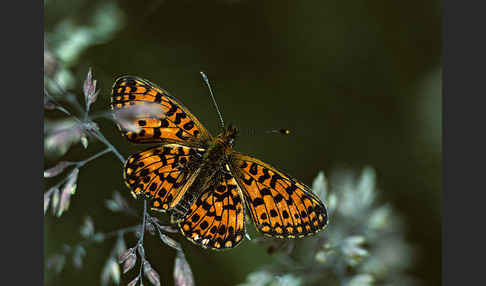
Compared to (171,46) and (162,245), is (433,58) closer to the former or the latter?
(171,46)

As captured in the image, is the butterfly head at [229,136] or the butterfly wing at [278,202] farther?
the butterfly head at [229,136]

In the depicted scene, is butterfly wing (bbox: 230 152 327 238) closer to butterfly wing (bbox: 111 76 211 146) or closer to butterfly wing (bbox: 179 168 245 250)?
butterfly wing (bbox: 179 168 245 250)

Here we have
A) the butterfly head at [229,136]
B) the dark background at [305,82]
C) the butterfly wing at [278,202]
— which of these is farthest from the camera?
the dark background at [305,82]

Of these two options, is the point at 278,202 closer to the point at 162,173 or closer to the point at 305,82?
the point at 162,173

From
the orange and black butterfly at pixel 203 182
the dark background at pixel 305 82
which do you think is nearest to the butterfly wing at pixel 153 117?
the orange and black butterfly at pixel 203 182

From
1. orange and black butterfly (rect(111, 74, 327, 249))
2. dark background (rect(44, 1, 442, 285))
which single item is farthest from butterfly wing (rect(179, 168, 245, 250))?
dark background (rect(44, 1, 442, 285))

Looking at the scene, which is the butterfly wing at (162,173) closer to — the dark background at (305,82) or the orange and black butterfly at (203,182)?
the orange and black butterfly at (203,182)

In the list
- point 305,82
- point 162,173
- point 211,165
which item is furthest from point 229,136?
point 305,82
